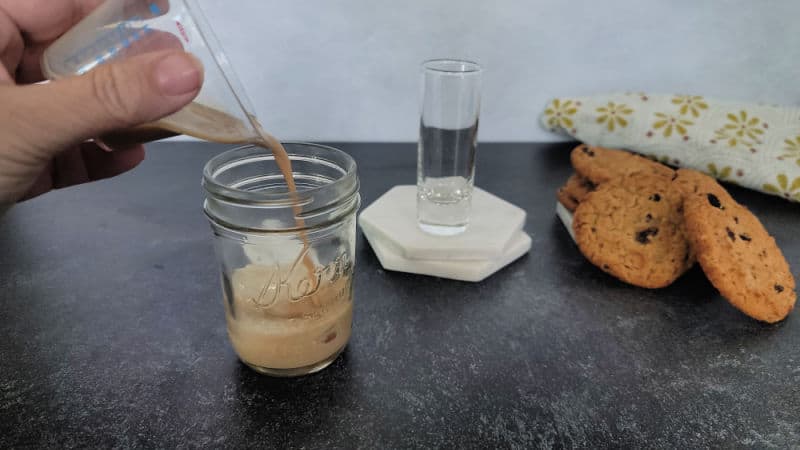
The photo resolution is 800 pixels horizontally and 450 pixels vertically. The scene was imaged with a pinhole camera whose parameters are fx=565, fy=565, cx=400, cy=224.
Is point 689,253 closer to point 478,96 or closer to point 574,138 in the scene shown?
point 478,96

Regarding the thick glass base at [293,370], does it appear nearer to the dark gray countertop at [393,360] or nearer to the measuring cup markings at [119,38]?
the dark gray countertop at [393,360]

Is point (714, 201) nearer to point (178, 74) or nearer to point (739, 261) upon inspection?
point (739, 261)

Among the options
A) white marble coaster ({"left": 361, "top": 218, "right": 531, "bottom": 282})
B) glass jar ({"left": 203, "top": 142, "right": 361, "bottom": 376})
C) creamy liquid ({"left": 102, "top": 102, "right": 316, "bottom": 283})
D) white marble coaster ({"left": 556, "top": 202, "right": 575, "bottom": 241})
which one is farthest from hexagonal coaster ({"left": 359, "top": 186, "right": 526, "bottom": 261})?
creamy liquid ({"left": 102, "top": 102, "right": 316, "bottom": 283})

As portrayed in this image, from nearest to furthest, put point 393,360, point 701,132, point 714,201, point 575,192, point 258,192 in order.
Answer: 1. point 258,192
2. point 393,360
3. point 714,201
4. point 575,192
5. point 701,132

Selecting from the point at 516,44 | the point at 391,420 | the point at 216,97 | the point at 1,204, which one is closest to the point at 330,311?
the point at 391,420

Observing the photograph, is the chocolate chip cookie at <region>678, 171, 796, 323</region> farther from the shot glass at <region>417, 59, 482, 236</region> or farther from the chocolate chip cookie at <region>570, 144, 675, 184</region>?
the shot glass at <region>417, 59, 482, 236</region>

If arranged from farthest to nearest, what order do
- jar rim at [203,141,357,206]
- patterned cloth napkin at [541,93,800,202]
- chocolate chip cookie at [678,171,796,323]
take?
patterned cloth napkin at [541,93,800,202] → chocolate chip cookie at [678,171,796,323] → jar rim at [203,141,357,206]

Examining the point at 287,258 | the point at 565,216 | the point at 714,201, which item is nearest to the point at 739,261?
the point at 714,201
